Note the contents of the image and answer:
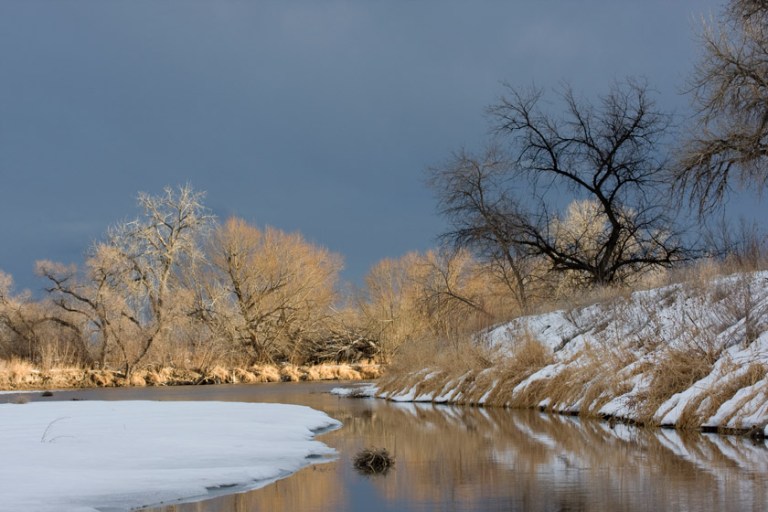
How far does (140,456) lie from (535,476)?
451cm

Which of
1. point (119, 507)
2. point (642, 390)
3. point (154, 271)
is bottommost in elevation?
point (119, 507)

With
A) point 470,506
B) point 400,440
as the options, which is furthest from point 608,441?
point 470,506

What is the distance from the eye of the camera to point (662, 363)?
1395 centimetres

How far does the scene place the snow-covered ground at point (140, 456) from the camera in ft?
23.4

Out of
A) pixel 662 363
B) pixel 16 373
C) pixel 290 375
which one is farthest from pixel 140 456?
pixel 290 375

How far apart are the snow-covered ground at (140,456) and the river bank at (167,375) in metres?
27.1

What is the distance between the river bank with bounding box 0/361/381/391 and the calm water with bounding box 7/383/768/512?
105 feet

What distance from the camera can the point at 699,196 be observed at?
81.1 feet

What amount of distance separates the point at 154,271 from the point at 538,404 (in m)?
38.5

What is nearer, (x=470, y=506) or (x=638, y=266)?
(x=470, y=506)

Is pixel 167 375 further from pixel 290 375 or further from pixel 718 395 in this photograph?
pixel 718 395

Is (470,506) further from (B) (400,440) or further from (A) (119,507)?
(B) (400,440)

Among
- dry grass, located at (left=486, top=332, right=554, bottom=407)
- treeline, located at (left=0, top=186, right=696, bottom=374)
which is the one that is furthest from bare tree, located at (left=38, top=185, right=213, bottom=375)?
dry grass, located at (left=486, top=332, right=554, bottom=407)

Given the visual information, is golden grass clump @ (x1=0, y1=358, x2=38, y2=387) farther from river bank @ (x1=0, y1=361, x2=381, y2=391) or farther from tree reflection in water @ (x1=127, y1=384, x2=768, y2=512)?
tree reflection in water @ (x1=127, y1=384, x2=768, y2=512)
